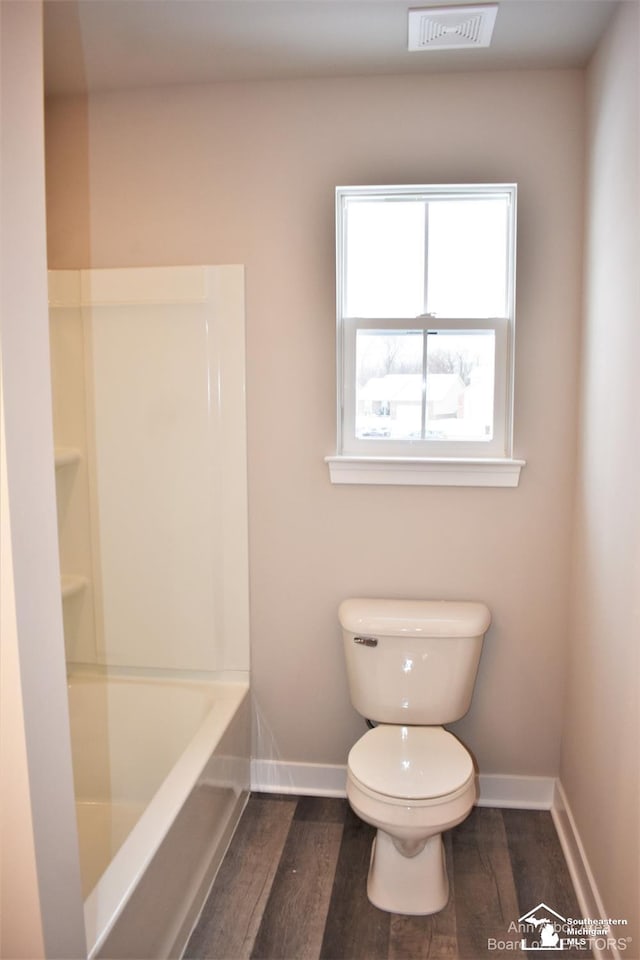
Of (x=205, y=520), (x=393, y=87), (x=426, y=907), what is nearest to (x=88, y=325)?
(x=205, y=520)

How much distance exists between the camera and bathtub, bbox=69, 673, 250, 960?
5.06 ft

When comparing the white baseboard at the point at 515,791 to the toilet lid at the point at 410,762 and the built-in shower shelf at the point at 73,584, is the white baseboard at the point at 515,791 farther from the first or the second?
the built-in shower shelf at the point at 73,584

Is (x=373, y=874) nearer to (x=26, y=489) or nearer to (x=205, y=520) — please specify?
(x=205, y=520)

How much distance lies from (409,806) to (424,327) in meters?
1.49

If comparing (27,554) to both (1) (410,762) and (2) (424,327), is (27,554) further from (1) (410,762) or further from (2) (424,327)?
(2) (424,327)

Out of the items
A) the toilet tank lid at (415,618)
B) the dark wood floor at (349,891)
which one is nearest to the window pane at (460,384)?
the toilet tank lid at (415,618)

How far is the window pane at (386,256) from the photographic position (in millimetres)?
2375

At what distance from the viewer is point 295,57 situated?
2148 mm

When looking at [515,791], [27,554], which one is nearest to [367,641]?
[515,791]

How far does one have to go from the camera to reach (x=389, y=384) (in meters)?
2.43

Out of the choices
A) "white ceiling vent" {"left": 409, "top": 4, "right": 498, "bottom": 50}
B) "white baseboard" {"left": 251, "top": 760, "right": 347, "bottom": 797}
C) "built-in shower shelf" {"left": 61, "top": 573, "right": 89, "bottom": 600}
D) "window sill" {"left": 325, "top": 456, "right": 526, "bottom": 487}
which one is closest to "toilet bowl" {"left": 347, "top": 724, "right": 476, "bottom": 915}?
"white baseboard" {"left": 251, "top": 760, "right": 347, "bottom": 797}

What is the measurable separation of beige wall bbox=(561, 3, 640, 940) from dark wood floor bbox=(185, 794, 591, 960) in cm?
21
